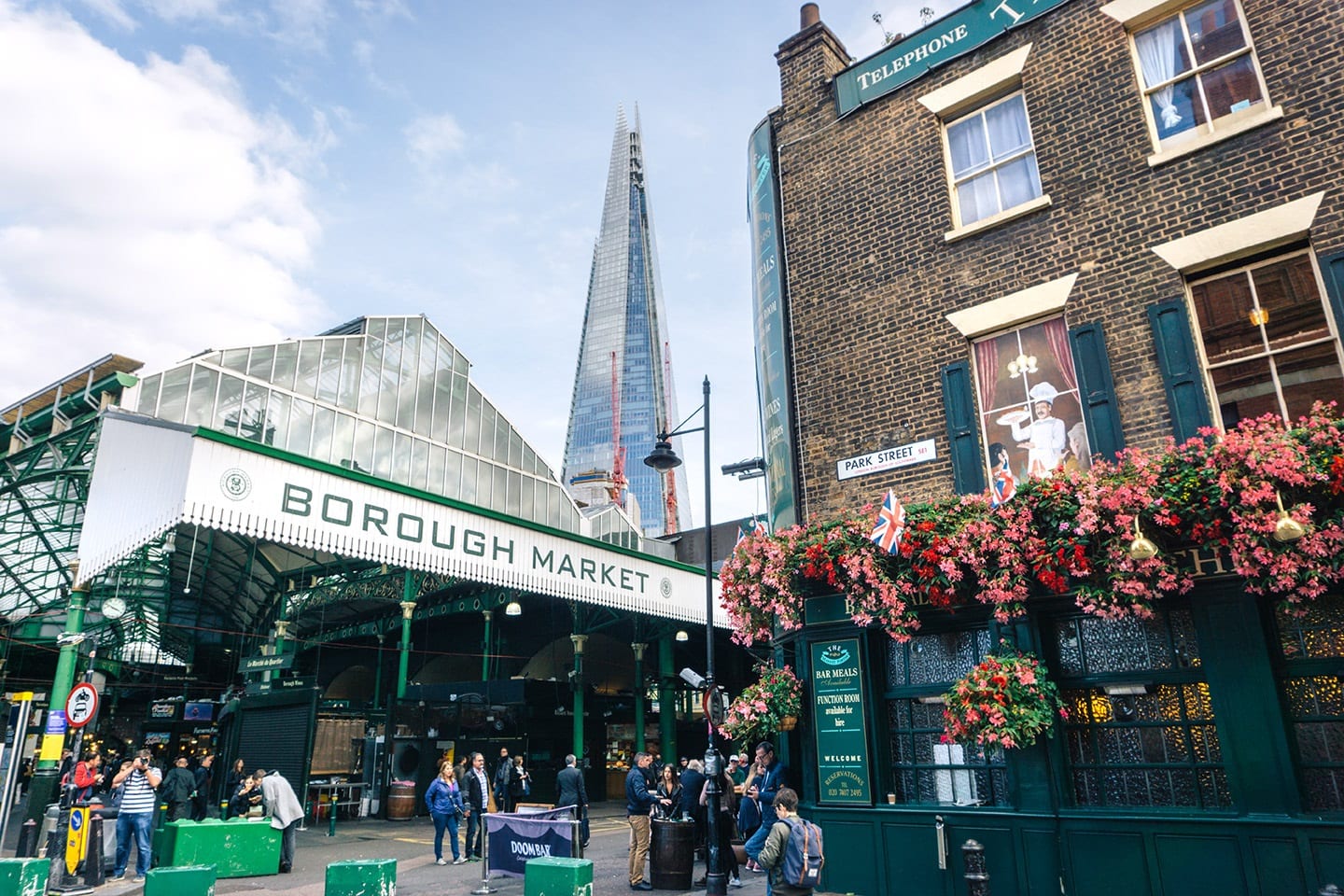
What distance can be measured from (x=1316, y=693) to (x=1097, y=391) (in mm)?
3669

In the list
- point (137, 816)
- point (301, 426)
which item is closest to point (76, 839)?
point (137, 816)

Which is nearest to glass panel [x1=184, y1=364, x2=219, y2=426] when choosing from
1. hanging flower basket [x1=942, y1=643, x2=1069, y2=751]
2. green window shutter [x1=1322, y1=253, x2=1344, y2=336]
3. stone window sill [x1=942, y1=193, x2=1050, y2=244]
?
stone window sill [x1=942, y1=193, x2=1050, y2=244]

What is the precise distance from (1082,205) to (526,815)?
11.2 m

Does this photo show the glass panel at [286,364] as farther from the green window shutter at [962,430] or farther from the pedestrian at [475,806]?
the green window shutter at [962,430]

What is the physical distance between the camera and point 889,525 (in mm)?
9562

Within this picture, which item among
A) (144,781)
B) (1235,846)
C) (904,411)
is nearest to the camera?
(1235,846)

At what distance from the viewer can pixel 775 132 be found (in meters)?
14.0

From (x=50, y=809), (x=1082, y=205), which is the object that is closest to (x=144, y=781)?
(x=50, y=809)

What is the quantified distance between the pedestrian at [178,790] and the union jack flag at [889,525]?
1333 cm

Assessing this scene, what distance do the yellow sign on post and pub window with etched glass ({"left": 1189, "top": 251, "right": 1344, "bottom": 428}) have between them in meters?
17.3

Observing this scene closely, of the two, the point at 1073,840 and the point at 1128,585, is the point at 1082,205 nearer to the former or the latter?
the point at 1128,585

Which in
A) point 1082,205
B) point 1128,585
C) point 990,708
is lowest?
point 990,708

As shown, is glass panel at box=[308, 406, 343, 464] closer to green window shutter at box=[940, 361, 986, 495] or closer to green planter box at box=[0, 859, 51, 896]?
green planter box at box=[0, 859, 51, 896]

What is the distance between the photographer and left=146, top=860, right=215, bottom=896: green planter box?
661cm
